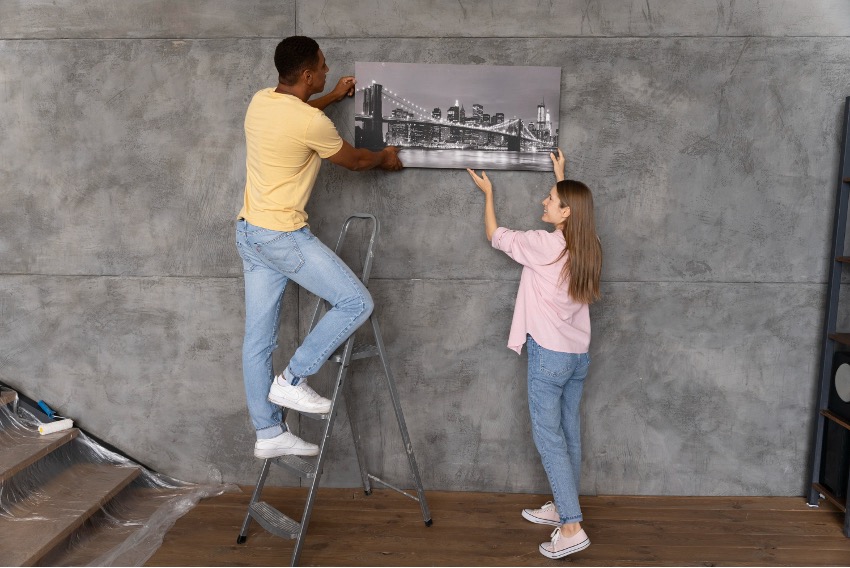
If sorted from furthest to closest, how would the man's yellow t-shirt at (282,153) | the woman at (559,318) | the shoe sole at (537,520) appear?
the shoe sole at (537,520)
the woman at (559,318)
the man's yellow t-shirt at (282,153)

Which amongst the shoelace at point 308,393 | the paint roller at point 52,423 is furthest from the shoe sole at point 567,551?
the paint roller at point 52,423

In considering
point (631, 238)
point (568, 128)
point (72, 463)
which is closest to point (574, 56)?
point (568, 128)

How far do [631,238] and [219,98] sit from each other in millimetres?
1948

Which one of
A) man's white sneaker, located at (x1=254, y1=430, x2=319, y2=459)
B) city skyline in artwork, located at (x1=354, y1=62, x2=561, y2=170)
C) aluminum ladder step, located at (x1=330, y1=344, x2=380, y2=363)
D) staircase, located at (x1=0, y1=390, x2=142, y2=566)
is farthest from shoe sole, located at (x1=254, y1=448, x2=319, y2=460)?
city skyline in artwork, located at (x1=354, y1=62, x2=561, y2=170)

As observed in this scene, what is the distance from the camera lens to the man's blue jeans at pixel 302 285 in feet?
7.96

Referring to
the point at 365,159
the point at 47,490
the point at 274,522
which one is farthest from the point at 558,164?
the point at 47,490

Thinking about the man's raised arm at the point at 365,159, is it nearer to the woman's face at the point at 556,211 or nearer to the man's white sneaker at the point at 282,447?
the woman's face at the point at 556,211

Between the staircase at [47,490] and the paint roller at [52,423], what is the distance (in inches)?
1.0

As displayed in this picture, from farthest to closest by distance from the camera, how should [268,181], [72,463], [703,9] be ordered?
[72,463], [703,9], [268,181]

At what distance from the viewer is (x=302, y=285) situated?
8.15ft

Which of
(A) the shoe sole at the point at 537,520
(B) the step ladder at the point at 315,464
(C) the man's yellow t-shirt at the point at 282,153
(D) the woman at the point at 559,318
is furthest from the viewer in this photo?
(A) the shoe sole at the point at 537,520

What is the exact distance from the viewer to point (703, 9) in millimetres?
2895

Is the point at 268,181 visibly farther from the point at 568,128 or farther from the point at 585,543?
the point at 585,543

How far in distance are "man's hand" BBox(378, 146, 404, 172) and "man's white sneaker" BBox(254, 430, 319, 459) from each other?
118 cm
